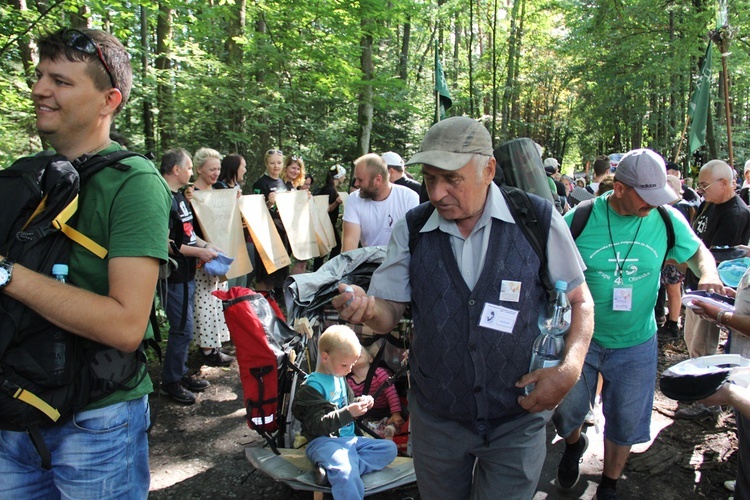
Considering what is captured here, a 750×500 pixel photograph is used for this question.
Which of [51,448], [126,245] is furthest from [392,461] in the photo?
[126,245]

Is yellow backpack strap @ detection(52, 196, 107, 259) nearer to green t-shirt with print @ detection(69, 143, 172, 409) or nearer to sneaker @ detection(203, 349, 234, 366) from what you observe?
green t-shirt with print @ detection(69, 143, 172, 409)

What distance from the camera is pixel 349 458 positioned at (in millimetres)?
3252

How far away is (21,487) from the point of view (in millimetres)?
1675

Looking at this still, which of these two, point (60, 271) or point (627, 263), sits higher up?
point (60, 271)

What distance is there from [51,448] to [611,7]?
21071 millimetres

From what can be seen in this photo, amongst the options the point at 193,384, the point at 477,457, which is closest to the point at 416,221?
the point at 477,457

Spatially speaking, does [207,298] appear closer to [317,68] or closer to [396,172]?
[396,172]

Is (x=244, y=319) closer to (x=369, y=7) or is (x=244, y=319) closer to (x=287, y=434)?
(x=287, y=434)

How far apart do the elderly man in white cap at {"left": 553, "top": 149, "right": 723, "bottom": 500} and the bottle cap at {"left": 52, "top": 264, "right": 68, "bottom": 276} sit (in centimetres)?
289

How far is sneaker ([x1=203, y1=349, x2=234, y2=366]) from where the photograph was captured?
5.97 meters

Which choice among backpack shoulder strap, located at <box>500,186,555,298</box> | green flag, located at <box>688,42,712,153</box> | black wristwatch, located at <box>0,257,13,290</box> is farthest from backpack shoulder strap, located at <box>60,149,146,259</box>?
green flag, located at <box>688,42,712,153</box>

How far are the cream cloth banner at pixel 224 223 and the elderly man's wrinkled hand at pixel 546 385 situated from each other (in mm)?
4464

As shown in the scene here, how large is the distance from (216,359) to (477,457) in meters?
4.36

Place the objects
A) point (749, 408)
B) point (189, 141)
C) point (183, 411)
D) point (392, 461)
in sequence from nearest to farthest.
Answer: point (749, 408) < point (392, 461) < point (183, 411) < point (189, 141)
